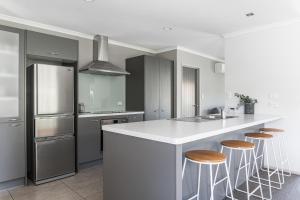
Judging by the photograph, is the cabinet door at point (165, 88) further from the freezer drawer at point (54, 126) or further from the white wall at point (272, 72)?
the freezer drawer at point (54, 126)

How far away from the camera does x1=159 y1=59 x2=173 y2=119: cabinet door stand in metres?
4.77

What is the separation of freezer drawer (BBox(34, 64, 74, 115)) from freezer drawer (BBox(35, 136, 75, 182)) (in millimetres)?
450

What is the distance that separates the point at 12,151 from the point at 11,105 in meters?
0.63

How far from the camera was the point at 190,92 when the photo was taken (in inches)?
223

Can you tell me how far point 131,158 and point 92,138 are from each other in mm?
1996

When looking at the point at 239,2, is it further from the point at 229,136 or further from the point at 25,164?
the point at 25,164

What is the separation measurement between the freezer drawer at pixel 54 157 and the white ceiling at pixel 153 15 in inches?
73.5

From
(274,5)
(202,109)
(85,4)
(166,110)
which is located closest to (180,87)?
(166,110)

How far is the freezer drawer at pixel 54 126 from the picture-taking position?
289 cm

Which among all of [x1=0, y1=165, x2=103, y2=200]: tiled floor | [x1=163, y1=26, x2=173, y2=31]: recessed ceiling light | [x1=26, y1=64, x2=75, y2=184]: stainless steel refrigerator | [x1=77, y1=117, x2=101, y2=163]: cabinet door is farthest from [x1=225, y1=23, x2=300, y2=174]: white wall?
[x1=26, y1=64, x2=75, y2=184]: stainless steel refrigerator

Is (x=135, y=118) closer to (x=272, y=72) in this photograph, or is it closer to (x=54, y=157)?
(x=54, y=157)

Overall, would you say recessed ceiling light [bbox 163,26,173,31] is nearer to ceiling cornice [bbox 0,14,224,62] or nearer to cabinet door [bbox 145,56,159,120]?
cabinet door [bbox 145,56,159,120]

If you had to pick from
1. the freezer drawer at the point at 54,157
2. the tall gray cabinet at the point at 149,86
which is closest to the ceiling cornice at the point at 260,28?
the tall gray cabinet at the point at 149,86

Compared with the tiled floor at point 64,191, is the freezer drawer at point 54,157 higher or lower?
higher
